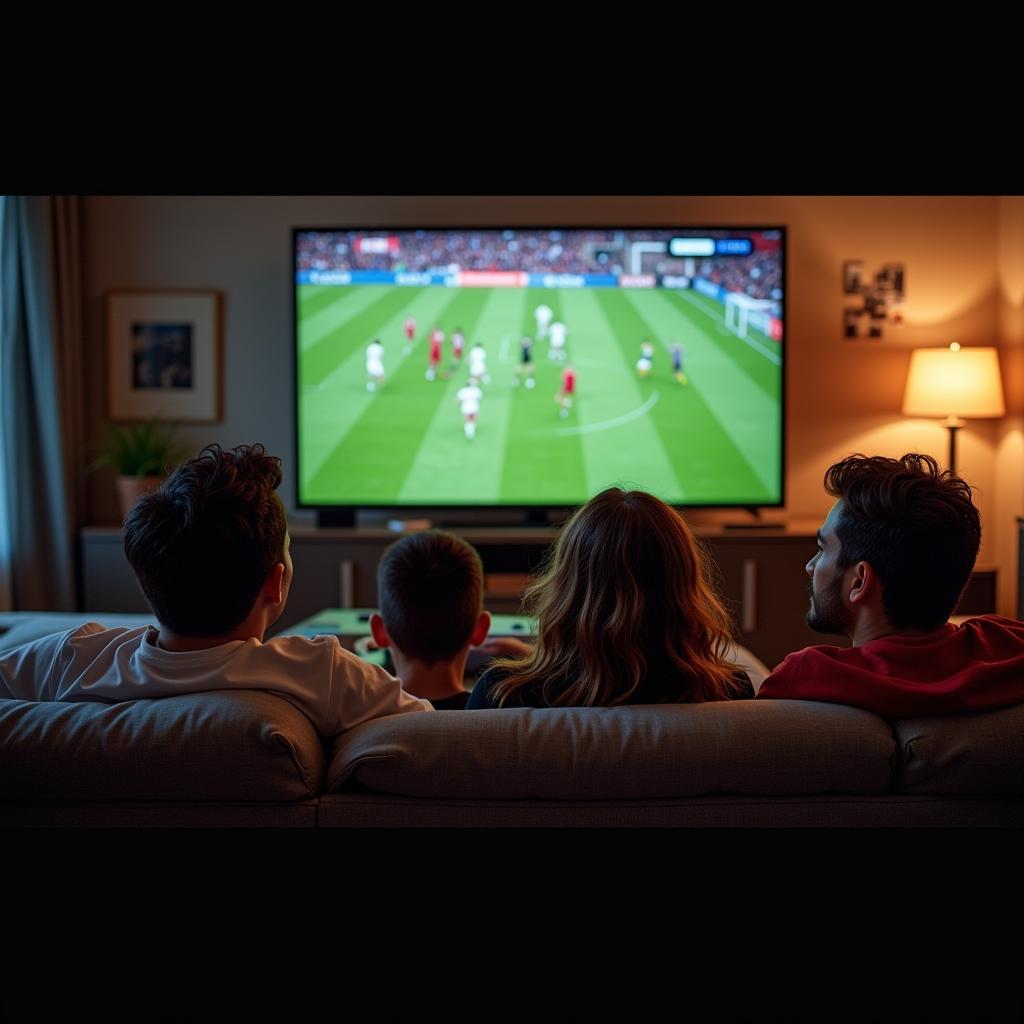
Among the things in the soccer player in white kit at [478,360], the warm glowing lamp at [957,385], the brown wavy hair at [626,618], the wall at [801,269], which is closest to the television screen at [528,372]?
the soccer player in white kit at [478,360]

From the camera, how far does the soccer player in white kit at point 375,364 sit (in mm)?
5719

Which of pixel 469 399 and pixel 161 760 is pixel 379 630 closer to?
pixel 161 760

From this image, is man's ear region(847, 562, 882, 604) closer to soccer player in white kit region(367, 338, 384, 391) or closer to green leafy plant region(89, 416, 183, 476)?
soccer player in white kit region(367, 338, 384, 391)

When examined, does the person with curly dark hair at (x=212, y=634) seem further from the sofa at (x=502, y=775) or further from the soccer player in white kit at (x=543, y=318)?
the soccer player in white kit at (x=543, y=318)

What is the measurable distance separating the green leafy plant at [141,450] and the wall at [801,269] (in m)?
0.42

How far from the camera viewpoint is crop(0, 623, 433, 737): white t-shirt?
1468 millimetres

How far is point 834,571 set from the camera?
1.68 m

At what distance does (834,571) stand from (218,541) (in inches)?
34.4

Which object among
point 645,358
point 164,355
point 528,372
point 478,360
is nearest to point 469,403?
point 478,360

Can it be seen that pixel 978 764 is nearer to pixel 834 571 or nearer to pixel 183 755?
pixel 834 571

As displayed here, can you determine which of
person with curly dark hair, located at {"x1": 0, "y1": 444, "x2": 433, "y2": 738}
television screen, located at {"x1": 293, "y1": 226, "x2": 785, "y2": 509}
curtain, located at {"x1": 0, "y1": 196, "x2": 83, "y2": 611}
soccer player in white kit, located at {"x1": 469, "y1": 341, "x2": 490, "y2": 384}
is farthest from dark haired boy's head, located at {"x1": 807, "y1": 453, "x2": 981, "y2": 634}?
curtain, located at {"x1": 0, "y1": 196, "x2": 83, "y2": 611}

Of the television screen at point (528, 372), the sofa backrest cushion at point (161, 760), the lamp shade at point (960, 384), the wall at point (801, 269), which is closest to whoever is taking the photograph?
the sofa backrest cushion at point (161, 760)
